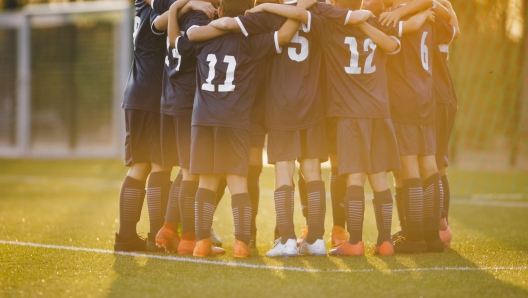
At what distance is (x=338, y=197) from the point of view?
5.19 m

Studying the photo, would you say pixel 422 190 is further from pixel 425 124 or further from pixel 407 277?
pixel 407 277

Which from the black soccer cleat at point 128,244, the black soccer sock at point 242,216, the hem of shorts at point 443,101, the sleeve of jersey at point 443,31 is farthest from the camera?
the hem of shorts at point 443,101

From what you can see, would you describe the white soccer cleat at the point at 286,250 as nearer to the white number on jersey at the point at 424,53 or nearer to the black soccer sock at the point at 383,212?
the black soccer sock at the point at 383,212

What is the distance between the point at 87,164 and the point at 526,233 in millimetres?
10082

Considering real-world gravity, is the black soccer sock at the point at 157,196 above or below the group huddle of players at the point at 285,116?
below

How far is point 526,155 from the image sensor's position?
12766 mm

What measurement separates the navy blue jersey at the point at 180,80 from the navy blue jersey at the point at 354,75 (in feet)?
2.85

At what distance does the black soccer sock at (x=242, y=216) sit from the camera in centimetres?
454

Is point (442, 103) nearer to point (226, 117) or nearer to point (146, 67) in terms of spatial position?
point (226, 117)

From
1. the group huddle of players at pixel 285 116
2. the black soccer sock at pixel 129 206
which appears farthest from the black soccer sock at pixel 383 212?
the black soccer sock at pixel 129 206

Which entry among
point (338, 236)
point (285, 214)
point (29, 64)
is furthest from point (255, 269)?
point (29, 64)

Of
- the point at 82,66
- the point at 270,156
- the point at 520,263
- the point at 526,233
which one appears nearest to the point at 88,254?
the point at 270,156

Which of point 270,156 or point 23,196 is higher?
point 270,156

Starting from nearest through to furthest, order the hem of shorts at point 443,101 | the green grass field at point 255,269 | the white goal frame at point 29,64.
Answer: the green grass field at point 255,269 < the hem of shorts at point 443,101 < the white goal frame at point 29,64
